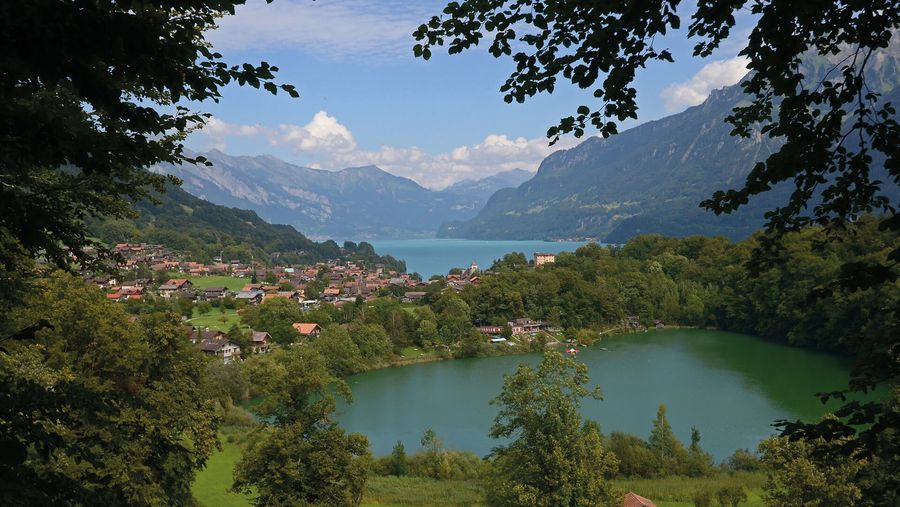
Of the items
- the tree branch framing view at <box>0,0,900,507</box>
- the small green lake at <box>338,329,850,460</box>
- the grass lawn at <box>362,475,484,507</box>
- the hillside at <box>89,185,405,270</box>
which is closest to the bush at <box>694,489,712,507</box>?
the tree branch framing view at <box>0,0,900,507</box>

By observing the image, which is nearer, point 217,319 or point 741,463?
point 741,463

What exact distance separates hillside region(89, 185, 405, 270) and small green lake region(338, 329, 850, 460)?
42.7 metres

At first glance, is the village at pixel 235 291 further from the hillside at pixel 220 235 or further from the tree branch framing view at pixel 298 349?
the tree branch framing view at pixel 298 349

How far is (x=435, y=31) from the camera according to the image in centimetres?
293

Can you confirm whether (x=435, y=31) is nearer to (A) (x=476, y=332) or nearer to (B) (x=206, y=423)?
(B) (x=206, y=423)

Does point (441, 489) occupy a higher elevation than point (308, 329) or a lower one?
lower

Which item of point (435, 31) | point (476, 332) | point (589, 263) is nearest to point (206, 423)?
point (435, 31)

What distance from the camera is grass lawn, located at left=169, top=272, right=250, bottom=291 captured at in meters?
50.4

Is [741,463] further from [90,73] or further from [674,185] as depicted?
[674,185]

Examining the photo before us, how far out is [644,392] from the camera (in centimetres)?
2291

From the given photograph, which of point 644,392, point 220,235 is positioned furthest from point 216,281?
point 644,392

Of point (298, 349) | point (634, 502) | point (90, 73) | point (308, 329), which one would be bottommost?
point (308, 329)

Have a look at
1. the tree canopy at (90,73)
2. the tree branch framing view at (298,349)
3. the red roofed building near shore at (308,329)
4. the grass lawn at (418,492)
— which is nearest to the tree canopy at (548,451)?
the tree branch framing view at (298,349)

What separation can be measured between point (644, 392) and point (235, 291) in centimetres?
3527
